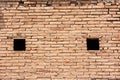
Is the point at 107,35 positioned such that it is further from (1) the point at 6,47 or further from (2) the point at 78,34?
(1) the point at 6,47

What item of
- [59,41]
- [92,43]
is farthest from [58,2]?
[92,43]

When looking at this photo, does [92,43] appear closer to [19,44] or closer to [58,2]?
[58,2]

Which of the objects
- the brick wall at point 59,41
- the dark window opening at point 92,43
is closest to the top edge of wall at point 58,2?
the brick wall at point 59,41

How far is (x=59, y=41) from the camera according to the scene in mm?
6109

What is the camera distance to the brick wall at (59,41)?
19.6 ft

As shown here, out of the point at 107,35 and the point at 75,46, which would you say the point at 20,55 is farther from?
the point at 107,35

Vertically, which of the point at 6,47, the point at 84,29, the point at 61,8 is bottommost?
the point at 6,47

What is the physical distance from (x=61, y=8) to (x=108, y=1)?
105cm

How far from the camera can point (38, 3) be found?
6.27 meters

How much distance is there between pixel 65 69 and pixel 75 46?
539 millimetres

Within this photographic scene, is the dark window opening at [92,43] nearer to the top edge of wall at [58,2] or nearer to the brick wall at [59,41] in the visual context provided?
the brick wall at [59,41]

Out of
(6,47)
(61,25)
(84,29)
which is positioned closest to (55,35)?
(61,25)

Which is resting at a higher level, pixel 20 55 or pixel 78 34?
pixel 78 34

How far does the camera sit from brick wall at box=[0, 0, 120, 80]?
596 centimetres
